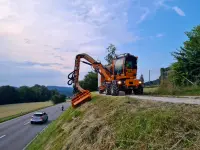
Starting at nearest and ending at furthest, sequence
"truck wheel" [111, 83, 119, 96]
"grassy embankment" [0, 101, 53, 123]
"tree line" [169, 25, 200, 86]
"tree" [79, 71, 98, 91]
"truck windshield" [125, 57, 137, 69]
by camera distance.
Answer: "truck wheel" [111, 83, 119, 96] < "truck windshield" [125, 57, 137, 69] < "tree line" [169, 25, 200, 86] < "grassy embankment" [0, 101, 53, 123] < "tree" [79, 71, 98, 91]

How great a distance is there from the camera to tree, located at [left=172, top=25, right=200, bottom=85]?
29.6 metres

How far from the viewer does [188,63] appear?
30625 mm

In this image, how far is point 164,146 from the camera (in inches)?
212

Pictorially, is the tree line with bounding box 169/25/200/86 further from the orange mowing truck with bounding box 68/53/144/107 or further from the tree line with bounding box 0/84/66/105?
the tree line with bounding box 0/84/66/105

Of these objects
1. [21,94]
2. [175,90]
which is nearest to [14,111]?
[175,90]

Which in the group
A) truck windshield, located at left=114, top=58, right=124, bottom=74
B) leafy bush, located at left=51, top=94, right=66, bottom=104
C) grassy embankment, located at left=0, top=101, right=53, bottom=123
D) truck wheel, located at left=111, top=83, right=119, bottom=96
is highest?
truck windshield, located at left=114, top=58, right=124, bottom=74

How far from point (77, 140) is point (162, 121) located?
137 inches

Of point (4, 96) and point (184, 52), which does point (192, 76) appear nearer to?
point (184, 52)

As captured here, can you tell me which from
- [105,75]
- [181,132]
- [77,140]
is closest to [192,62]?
[105,75]

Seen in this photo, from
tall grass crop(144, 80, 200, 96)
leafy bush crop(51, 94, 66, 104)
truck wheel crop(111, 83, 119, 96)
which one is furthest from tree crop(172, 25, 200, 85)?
leafy bush crop(51, 94, 66, 104)

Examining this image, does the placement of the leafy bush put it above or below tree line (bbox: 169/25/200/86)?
below

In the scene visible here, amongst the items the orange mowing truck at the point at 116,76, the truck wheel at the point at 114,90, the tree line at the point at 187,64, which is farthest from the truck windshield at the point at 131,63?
the tree line at the point at 187,64

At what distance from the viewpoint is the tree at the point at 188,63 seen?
97.2 feet

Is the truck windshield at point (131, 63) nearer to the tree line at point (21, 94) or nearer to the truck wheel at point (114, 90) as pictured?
the truck wheel at point (114, 90)
